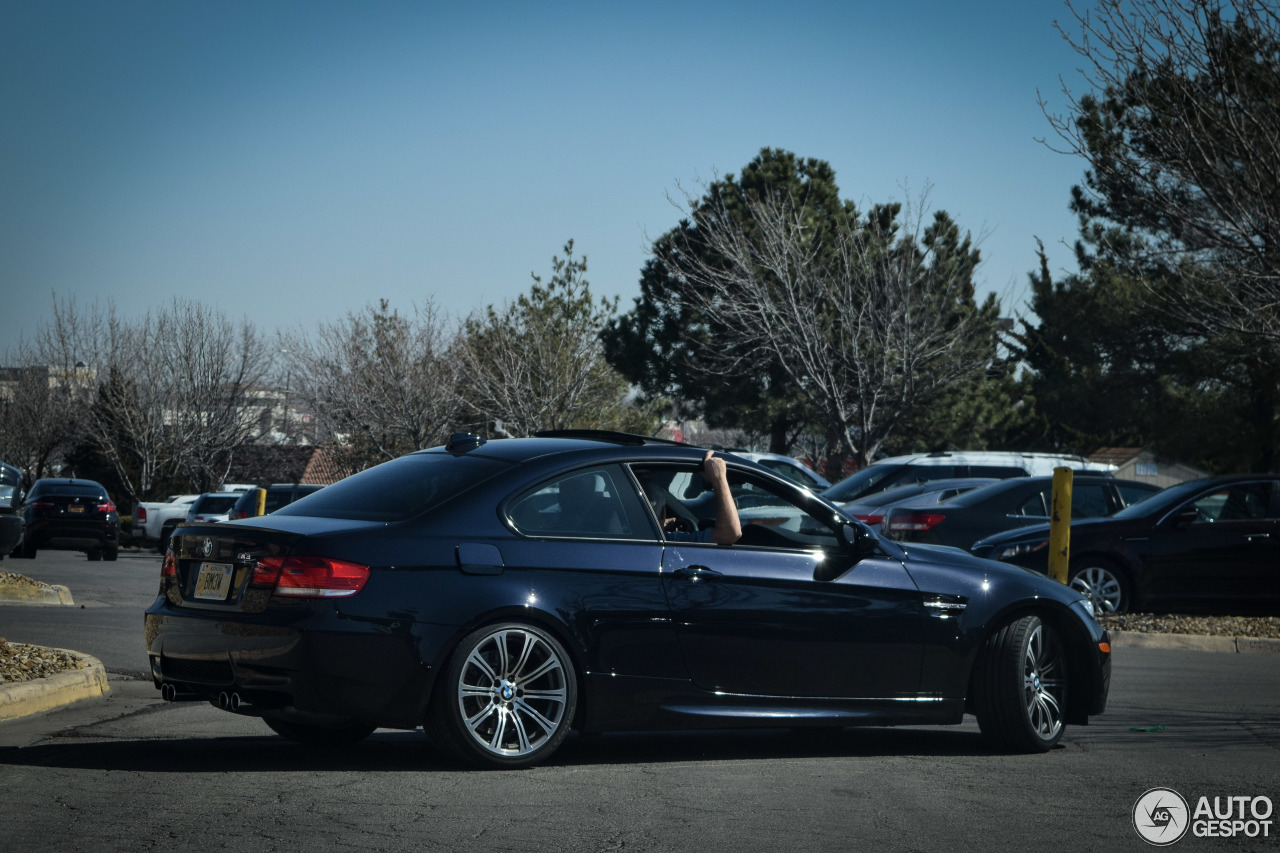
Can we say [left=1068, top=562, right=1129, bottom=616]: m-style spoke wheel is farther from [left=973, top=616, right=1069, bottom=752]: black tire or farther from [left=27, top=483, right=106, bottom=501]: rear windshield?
[left=27, top=483, right=106, bottom=501]: rear windshield

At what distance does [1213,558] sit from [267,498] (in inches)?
649

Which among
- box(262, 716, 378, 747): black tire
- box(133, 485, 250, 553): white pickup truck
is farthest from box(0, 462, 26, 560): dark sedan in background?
box(133, 485, 250, 553): white pickup truck

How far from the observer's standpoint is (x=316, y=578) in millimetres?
5707

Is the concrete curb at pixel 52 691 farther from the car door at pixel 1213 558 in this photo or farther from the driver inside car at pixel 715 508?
the car door at pixel 1213 558

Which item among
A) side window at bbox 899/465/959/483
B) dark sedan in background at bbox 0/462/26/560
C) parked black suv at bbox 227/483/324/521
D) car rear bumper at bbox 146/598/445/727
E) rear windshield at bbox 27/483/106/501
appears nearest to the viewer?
car rear bumper at bbox 146/598/445/727

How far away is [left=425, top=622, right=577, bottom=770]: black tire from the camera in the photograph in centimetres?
586

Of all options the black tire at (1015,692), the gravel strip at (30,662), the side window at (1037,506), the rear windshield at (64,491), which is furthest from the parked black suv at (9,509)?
the rear windshield at (64,491)

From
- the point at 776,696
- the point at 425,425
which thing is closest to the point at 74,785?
the point at 776,696

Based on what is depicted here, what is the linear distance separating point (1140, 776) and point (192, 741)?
440cm

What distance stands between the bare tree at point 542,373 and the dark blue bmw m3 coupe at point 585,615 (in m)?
36.4

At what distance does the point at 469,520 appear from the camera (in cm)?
608

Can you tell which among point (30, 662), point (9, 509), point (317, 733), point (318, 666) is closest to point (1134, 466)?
point (9, 509)

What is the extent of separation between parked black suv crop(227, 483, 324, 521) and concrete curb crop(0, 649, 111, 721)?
13.6 m

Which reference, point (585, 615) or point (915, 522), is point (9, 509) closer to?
point (585, 615)
